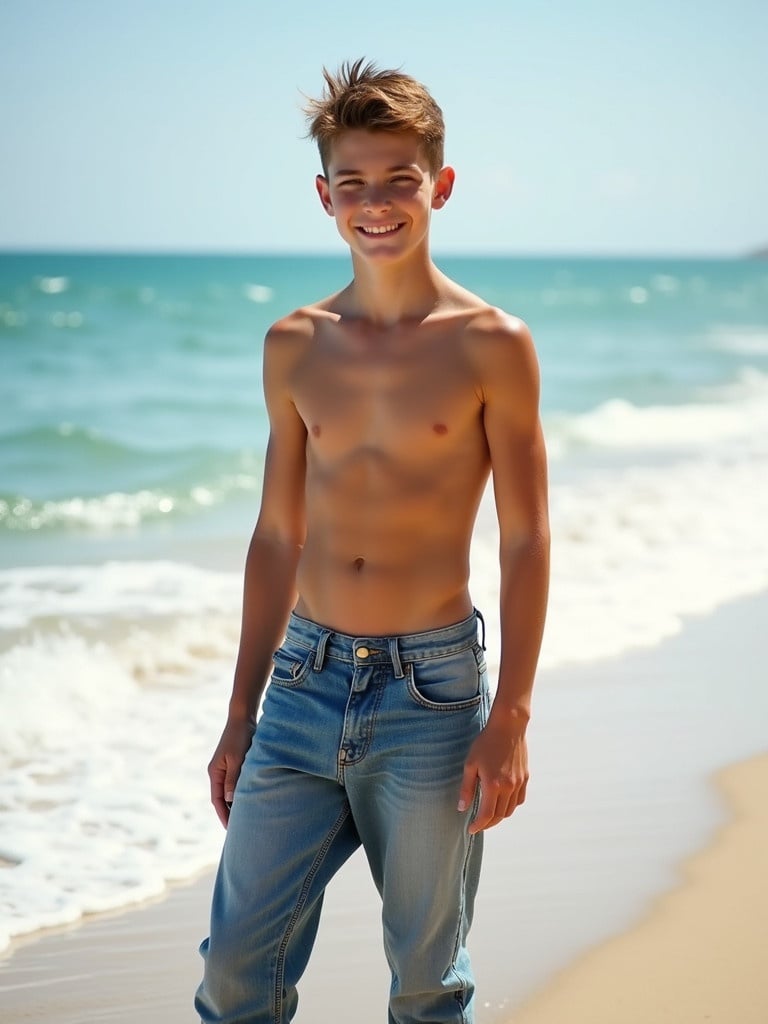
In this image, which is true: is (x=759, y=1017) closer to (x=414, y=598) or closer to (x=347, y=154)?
(x=414, y=598)

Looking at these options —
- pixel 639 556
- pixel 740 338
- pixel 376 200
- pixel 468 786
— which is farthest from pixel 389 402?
pixel 740 338

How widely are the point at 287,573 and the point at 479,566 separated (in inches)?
213

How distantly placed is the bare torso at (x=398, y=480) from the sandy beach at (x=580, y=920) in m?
1.27

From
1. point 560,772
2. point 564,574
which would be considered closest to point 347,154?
point 560,772

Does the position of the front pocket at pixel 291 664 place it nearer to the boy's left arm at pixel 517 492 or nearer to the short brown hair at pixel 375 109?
the boy's left arm at pixel 517 492

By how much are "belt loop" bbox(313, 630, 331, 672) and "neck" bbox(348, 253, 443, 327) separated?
0.63m

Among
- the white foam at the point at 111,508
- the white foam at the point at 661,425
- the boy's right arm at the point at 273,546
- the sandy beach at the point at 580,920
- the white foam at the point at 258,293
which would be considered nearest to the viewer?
the boy's right arm at the point at 273,546

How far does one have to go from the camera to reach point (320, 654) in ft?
Result: 8.10

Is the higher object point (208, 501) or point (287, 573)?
point (287, 573)

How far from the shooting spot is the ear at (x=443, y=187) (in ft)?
8.78

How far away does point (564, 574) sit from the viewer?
7.79 metres

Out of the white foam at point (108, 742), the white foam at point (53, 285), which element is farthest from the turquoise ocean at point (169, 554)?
the white foam at point (53, 285)

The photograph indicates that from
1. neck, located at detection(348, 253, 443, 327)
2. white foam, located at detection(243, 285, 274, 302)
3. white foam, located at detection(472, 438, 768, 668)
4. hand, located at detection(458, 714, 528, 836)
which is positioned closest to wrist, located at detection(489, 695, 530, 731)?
hand, located at detection(458, 714, 528, 836)

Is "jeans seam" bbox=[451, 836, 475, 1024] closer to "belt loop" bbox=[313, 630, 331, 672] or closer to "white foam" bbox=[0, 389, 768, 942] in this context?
"belt loop" bbox=[313, 630, 331, 672]
